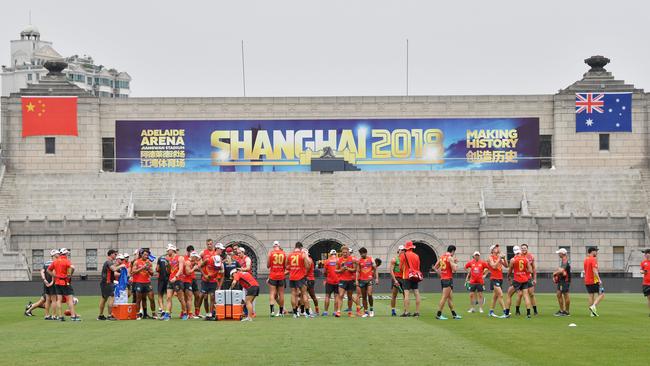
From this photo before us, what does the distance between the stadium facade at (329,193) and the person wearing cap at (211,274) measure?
3902 centimetres

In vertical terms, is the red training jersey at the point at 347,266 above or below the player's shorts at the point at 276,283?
above

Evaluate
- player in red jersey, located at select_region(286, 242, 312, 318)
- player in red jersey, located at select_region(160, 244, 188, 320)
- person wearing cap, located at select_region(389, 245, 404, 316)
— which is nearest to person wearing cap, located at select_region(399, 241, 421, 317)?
person wearing cap, located at select_region(389, 245, 404, 316)

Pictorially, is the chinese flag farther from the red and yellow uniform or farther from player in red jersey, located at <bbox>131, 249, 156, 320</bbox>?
player in red jersey, located at <bbox>131, 249, 156, 320</bbox>

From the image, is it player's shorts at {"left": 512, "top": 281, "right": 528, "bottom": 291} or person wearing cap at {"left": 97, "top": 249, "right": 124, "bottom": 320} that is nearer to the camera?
person wearing cap at {"left": 97, "top": 249, "right": 124, "bottom": 320}

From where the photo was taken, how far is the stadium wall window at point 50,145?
297 feet

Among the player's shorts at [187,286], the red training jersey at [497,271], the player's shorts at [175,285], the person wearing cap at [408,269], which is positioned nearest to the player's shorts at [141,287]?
the player's shorts at [175,285]

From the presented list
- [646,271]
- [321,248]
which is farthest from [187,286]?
[321,248]

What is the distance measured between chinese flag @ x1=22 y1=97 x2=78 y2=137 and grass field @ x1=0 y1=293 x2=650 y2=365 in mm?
54758

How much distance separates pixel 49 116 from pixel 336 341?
66514mm

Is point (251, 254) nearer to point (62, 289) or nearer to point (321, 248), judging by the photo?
point (321, 248)

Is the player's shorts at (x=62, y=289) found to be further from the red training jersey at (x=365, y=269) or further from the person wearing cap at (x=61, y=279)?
the red training jersey at (x=365, y=269)

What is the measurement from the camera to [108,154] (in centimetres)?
9094

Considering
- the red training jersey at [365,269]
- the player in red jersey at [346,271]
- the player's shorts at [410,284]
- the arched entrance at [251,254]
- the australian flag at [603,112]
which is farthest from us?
the australian flag at [603,112]

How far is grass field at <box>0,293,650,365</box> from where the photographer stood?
2367 cm
